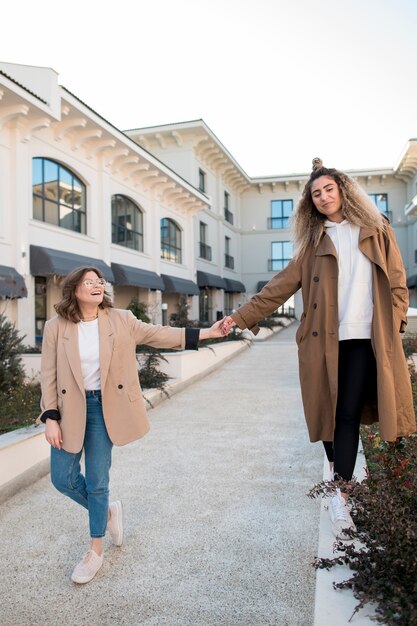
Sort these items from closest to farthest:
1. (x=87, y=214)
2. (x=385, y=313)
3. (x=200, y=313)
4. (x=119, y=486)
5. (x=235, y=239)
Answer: (x=385, y=313), (x=119, y=486), (x=87, y=214), (x=200, y=313), (x=235, y=239)

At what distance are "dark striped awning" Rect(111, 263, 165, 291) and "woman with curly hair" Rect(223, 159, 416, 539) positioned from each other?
1337cm

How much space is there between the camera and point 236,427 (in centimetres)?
616

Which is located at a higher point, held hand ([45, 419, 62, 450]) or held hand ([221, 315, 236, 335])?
held hand ([221, 315, 236, 335])

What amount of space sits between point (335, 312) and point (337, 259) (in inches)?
11.6

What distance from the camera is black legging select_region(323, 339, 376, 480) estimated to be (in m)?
2.58

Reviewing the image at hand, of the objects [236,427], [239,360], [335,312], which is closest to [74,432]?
[335,312]

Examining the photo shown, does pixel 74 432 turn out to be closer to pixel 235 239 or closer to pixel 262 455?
pixel 262 455

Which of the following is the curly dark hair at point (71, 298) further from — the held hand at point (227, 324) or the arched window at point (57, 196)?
the arched window at point (57, 196)

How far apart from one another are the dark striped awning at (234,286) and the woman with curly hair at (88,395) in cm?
2568

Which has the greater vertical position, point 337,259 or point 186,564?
point 337,259

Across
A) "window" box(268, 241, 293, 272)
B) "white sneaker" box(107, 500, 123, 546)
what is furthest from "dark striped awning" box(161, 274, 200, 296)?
"white sneaker" box(107, 500, 123, 546)

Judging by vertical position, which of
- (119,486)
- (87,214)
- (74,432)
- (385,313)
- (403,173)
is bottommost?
(119,486)

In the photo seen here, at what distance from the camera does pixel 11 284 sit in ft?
33.7

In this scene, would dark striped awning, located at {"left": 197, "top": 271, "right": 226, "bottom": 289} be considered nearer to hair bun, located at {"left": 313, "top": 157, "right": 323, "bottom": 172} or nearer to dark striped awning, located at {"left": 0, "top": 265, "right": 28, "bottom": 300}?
dark striped awning, located at {"left": 0, "top": 265, "right": 28, "bottom": 300}
